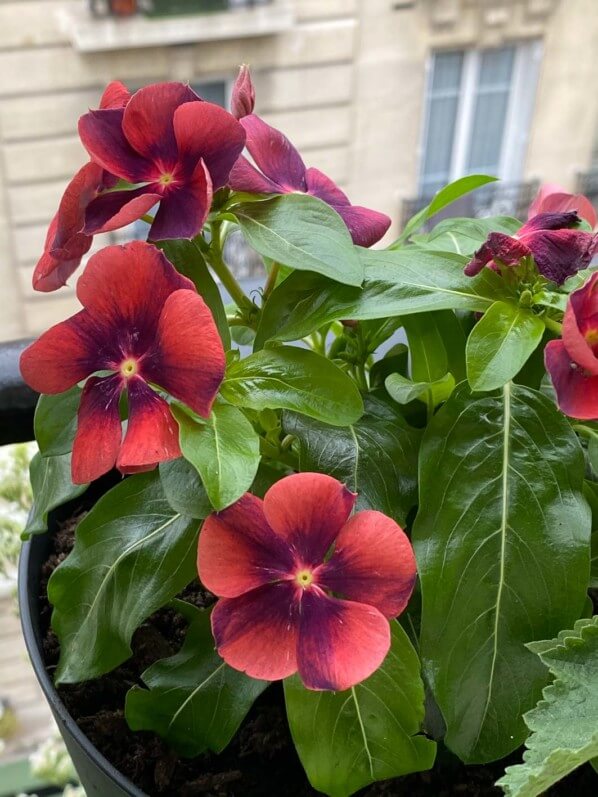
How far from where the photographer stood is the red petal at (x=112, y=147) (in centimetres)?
38

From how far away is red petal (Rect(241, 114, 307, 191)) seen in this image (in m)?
0.44

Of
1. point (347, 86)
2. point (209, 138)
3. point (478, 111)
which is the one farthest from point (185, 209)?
point (478, 111)

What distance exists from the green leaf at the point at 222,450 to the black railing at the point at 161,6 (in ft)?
7.22

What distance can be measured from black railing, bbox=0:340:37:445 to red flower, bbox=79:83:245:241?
9.9 inches

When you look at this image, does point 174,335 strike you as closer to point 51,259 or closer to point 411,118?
point 51,259

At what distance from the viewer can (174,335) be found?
0.35m

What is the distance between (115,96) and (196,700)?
0.32 metres

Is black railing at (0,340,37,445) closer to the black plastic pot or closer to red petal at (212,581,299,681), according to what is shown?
the black plastic pot

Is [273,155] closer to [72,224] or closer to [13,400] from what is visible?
[72,224]

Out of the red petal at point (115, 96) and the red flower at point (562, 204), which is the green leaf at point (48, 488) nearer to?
the red petal at point (115, 96)

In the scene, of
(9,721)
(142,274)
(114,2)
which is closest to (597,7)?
(114,2)

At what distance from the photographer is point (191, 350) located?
0.35 m

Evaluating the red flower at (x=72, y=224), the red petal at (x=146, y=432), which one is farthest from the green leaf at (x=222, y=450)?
the red flower at (x=72, y=224)

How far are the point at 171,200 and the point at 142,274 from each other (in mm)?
46
